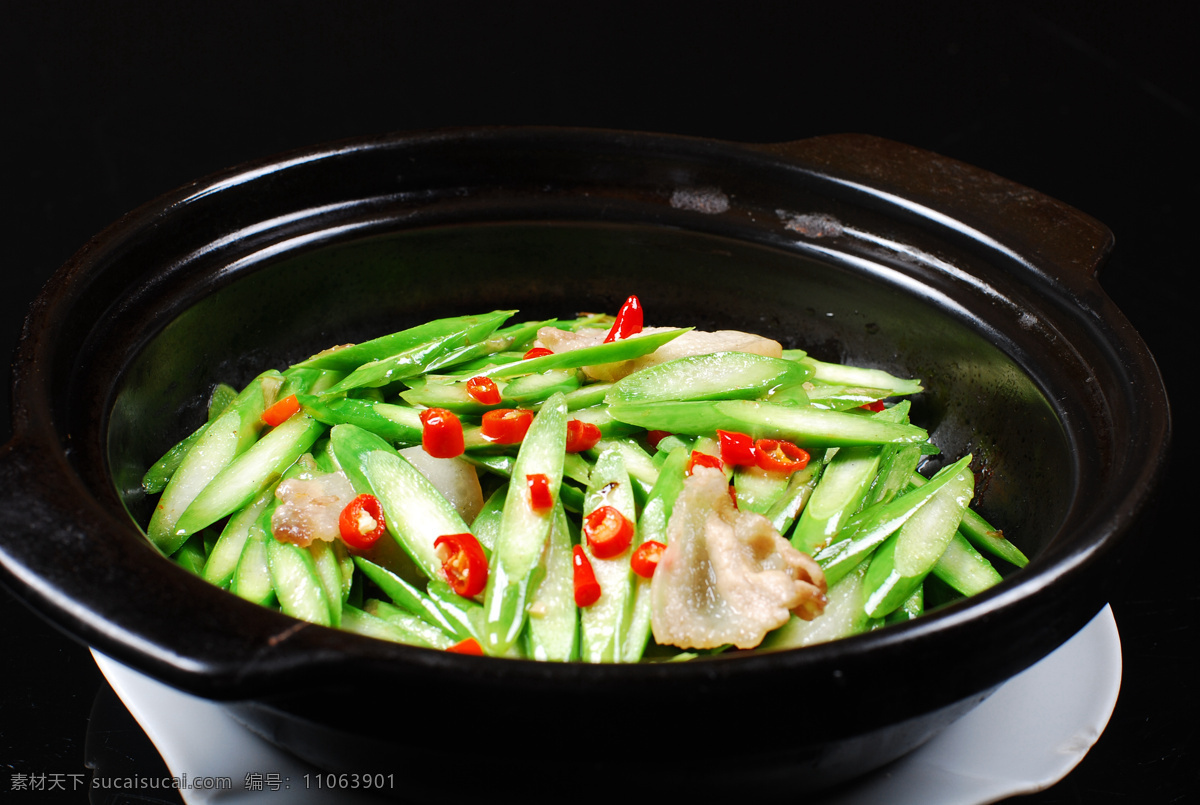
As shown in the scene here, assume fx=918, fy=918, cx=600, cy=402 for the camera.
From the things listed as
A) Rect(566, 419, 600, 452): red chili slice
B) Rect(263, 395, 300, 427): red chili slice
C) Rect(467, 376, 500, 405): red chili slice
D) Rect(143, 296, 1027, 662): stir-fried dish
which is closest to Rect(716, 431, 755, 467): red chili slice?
Rect(143, 296, 1027, 662): stir-fried dish

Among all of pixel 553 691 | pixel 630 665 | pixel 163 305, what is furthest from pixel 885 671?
pixel 163 305

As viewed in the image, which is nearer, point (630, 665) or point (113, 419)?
point (630, 665)

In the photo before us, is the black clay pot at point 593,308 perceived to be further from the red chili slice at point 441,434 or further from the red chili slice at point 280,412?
the red chili slice at point 441,434

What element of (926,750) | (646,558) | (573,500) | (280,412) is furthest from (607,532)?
(280,412)

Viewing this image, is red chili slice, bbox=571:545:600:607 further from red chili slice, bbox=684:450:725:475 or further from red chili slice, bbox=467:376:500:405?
red chili slice, bbox=467:376:500:405

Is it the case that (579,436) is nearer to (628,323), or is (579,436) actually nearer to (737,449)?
(737,449)

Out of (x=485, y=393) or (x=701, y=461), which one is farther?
(x=485, y=393)

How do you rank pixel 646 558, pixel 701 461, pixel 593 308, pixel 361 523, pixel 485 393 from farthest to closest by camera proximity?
1. pixel 593 308
2. pixel 485 393
3. pixel 701 461
4. pixel 361 523
5. pixel 646 558

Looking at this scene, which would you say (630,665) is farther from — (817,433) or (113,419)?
(113,419)
